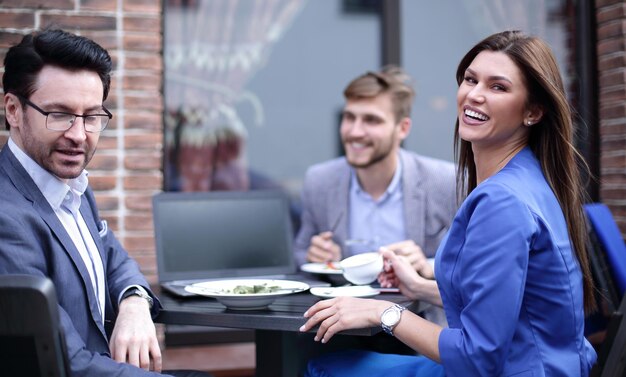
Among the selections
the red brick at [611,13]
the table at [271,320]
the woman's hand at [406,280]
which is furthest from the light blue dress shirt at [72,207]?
the red brick at [611,13]

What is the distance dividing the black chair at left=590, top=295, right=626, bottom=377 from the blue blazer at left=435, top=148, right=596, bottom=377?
0.30 ft

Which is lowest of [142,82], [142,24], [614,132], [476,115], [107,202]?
[107,202]

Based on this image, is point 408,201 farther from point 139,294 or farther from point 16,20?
point 16,20

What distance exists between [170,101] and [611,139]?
2553mm

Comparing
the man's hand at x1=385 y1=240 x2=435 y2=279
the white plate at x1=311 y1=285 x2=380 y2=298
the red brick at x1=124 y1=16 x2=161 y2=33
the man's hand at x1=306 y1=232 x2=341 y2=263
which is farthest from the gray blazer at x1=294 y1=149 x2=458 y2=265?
the red brick at x1=124 y1=16 x2=161 y2=33

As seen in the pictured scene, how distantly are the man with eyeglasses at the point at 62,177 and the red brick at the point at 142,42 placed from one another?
149 cm

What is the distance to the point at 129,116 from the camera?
3477 mm

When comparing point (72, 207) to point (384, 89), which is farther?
point (384, 89)

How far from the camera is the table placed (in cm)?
199

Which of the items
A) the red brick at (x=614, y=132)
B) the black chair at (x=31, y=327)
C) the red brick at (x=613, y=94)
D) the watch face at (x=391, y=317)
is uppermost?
the red brick at (x=613, y=94)

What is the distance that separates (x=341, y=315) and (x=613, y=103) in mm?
2819

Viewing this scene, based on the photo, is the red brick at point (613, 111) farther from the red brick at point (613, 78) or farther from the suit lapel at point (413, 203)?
the suit lapel at point (413, 203)

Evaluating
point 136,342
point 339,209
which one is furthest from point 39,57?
point 339,209

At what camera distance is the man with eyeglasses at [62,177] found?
5.79 feet
